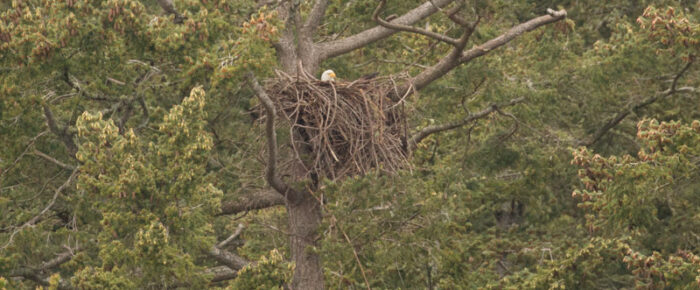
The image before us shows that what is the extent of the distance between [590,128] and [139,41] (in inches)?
248

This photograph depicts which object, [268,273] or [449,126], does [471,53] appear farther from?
[268,273]

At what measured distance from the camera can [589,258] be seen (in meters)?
10.4

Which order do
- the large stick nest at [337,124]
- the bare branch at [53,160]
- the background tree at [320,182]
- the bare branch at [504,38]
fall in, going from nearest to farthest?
the background tree at [320,182] < the large stick nest at [337,124] < the bare branch at [504,38] < the bare branch at [53,160]

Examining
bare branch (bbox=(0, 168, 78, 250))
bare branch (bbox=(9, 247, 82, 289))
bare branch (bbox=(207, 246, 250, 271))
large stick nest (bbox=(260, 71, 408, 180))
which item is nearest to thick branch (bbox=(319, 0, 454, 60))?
large stick nest (bbox=(260, 71, 408, 180))

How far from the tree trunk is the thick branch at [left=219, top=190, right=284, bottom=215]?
31 centimetres

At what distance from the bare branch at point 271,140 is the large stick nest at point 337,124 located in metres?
0.21

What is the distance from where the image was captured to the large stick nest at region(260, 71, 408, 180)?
831 centimetres

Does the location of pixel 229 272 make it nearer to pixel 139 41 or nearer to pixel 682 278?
pixel 139 41

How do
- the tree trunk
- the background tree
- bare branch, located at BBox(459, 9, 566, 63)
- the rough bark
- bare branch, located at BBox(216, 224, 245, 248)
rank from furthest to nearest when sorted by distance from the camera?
bare branch, located at BBox(216, 224, 245, 248), the tree trunk, bare branch, located at BBox(459, 9, 566, 63), the rough bark, the background tree

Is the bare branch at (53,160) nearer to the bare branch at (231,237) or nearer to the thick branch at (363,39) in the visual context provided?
the bare branch at (231,237)

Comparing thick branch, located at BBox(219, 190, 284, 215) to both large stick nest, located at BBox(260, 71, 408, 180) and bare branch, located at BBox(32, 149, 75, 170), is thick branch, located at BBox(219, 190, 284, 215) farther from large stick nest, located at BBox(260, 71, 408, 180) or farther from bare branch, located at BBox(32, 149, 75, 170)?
bare branch, located at BBox(32, 149, 75, 170)

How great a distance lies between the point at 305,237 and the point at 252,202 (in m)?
0.59

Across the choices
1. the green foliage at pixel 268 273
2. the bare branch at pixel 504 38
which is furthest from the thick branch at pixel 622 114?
the green foliage at pixel 268 273

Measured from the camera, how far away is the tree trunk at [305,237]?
30.6 feet
